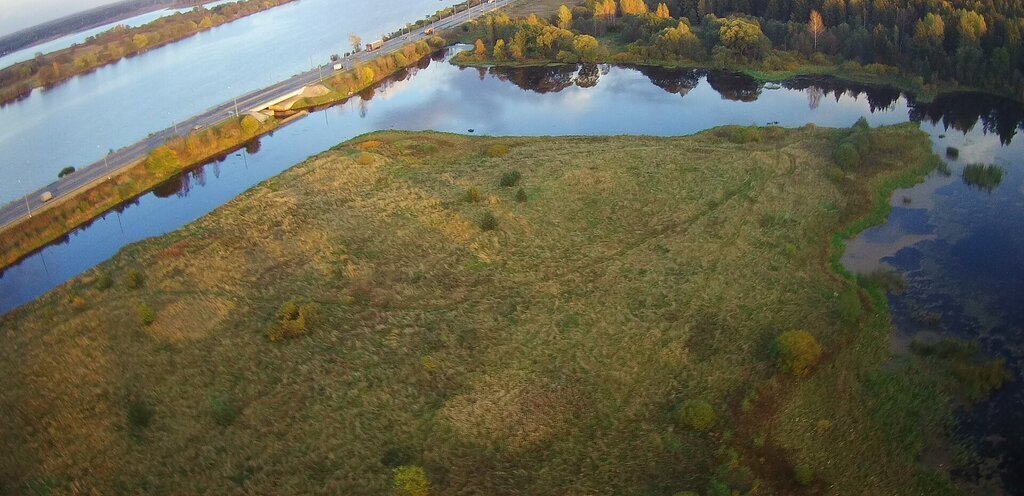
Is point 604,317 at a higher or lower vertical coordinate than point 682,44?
lower

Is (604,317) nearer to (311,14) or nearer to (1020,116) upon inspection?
(1020,116)

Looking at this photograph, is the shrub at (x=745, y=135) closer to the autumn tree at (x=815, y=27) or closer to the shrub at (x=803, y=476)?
the autumn tree at (x=815, y=27)

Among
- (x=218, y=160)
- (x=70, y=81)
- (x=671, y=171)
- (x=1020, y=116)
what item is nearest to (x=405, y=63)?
(x=218, y=160)

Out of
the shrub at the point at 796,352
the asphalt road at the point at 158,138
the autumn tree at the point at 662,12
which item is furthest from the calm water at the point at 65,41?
the shrub at the point at 796,352

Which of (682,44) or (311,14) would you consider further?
(311,14)

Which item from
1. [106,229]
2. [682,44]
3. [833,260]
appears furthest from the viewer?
[682,44]

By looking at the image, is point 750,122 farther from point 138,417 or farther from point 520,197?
point 138,417
